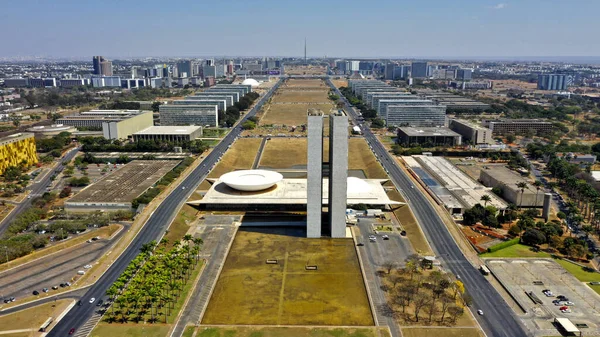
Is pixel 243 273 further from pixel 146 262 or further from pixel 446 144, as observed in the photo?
pixel 446 144

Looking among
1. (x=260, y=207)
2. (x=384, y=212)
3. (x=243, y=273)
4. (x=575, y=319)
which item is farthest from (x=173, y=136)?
(x=575, y=319)

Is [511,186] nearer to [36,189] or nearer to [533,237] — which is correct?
[533,237]

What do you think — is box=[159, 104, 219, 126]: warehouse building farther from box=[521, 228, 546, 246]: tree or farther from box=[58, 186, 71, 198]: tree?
box=[521, 228, 546, 246]: tree

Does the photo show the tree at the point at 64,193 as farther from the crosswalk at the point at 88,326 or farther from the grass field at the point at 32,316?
the crosswalk at the point at 88,326

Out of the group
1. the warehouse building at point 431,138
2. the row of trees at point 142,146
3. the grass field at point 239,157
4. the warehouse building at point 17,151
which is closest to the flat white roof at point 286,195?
the grass field at point 239,157

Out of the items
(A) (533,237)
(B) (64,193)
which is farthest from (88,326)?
(A) (533,237)

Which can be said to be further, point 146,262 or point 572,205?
point 572,205

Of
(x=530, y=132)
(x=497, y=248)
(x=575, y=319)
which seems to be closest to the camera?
(x=575, y=319)
